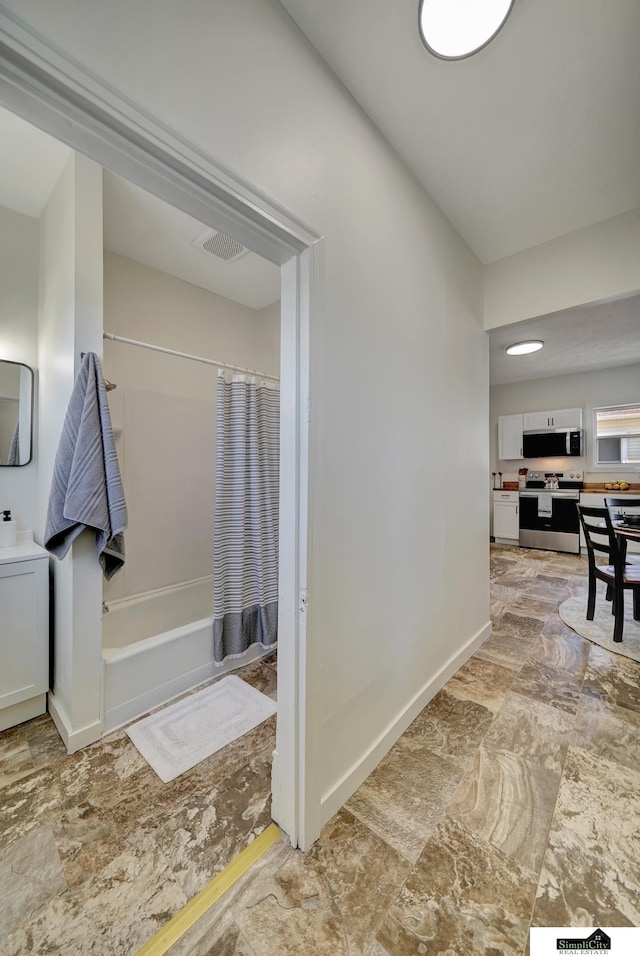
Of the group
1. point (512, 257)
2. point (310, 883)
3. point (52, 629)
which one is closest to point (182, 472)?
point (52, 629)

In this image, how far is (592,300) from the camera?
189 cm

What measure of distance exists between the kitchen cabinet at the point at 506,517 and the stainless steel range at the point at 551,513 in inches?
3.0

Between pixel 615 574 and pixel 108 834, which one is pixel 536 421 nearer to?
pixel 615 574

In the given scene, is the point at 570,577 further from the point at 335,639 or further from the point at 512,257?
the point at 335,639

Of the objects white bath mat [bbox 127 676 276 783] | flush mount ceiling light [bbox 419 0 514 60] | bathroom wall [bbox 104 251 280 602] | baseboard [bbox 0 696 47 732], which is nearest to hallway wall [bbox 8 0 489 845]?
flush mount ceiling light [bbox 419 0 514 60]

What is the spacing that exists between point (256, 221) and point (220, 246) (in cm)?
153

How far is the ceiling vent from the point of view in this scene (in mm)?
2090

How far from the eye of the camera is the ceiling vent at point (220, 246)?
2.09m

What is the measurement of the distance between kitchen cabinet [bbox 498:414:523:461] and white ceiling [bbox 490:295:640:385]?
2.41 ft

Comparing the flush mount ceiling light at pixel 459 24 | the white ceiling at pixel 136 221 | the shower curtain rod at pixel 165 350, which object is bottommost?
the shower curtain rod at pixel 165 350

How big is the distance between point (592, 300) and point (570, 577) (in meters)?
3.33

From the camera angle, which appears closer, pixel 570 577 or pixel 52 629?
pixel 52 629

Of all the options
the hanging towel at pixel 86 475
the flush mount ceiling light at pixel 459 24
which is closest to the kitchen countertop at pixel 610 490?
the flush mount ceiling light at pixel 459 24

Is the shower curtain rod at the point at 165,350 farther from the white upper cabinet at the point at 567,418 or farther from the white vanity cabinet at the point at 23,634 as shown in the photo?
the white upper cabinet at the point at 567,418
